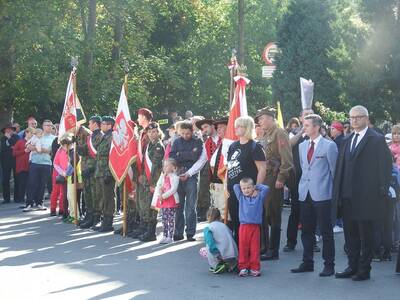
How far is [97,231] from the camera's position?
15.1m

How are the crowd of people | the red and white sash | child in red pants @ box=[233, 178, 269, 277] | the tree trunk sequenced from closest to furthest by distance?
the crowd of people
child in red pants @ box=[233, 178, 269, 277]
the red and white sash
the tree trunk

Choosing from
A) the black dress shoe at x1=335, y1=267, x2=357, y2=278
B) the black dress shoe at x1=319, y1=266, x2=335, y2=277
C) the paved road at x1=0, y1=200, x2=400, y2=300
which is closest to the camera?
the paved road at x1=0, y1=200, x2=400, y2=300

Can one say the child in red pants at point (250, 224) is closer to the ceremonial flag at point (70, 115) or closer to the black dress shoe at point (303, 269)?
the black dress shoe at point (303, 269)

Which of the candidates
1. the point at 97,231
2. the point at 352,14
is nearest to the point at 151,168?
the point at 97,231

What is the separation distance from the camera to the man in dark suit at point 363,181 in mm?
9812

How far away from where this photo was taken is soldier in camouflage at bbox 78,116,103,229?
15461mm

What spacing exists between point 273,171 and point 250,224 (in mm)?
1523

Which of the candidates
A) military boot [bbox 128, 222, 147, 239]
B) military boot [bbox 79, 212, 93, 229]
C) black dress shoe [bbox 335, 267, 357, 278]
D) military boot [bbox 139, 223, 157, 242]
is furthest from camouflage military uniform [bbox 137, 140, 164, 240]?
black dress shoe [bbox 335, 267, 357, 278]

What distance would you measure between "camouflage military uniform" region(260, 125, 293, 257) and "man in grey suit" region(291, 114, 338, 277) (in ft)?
3.29

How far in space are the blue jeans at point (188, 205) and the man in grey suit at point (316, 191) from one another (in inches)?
132

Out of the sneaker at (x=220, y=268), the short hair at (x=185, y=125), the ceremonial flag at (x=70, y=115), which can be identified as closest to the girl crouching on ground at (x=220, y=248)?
the sneaker at (x=220, y=268)

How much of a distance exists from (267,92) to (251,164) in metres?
39.2

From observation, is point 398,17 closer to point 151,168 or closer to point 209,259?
point 151,168

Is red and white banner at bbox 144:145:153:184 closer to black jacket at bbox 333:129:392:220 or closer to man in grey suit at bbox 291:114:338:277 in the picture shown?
man in grey suit at bbox 291:114:338:277
